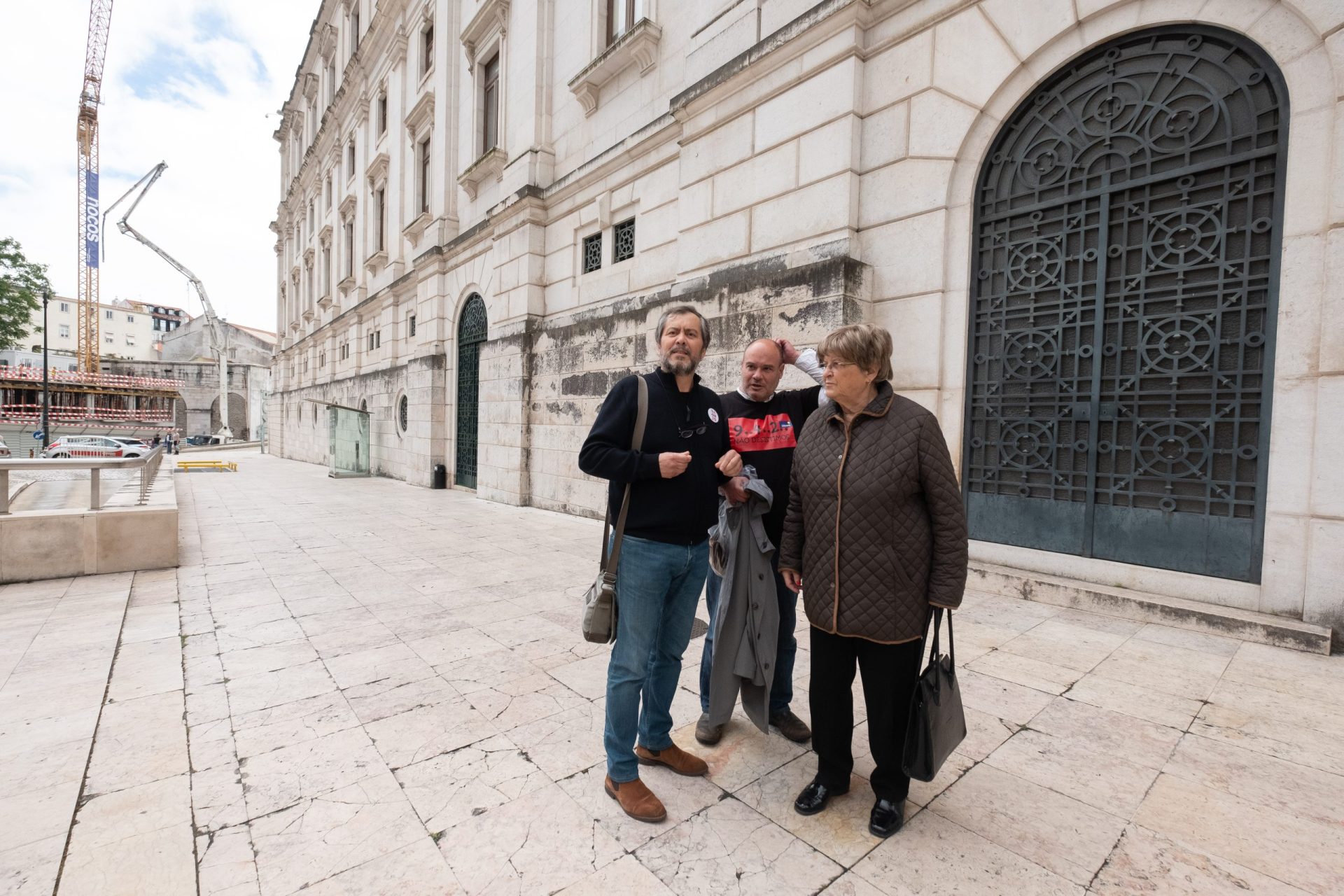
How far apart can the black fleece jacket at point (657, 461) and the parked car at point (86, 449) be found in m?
17.8

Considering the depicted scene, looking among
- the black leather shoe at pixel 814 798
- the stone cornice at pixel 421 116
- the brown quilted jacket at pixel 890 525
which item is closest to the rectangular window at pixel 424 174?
the stone cornice at pixel 421 116

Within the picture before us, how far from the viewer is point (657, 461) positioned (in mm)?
2330

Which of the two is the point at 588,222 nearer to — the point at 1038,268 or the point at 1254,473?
the point at 1038,268

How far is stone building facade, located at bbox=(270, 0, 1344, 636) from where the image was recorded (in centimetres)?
425

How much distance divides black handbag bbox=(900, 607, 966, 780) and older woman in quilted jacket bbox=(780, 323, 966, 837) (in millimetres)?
75

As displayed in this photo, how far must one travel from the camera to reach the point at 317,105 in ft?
Result: 95.0

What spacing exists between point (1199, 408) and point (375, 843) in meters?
5.87

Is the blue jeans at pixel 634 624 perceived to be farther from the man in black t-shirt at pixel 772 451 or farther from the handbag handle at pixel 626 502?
the man in black t-shirt at pixel 772 451

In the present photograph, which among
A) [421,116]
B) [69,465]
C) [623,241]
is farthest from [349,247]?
[69,465]

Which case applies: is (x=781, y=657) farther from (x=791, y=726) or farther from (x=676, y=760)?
(x=676, y=760)

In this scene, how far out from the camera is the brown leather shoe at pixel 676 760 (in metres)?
2.63

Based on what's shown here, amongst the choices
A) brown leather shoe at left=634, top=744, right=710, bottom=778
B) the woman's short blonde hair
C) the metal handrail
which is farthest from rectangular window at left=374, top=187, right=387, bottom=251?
the woman's short blonde hair

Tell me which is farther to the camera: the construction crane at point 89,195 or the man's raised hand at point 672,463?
the construction crane at point 89,195

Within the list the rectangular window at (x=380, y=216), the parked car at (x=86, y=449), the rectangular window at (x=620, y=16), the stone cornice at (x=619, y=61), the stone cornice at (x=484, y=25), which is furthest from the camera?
the rectangular window at (x=380, y=216)
